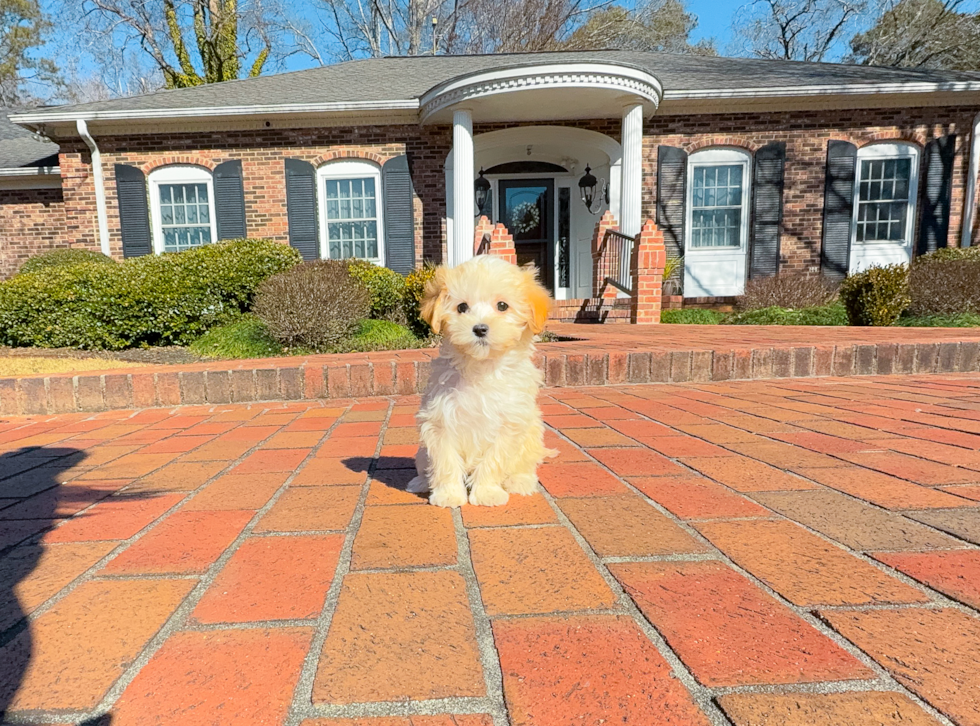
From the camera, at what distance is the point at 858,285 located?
682 centimetres

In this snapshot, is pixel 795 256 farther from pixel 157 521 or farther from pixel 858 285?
pixel 157 521

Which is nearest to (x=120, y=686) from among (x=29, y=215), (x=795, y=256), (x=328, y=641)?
(x=328, y=641)

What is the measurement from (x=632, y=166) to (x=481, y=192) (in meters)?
3.81

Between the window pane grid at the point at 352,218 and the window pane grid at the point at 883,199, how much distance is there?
10343 mm

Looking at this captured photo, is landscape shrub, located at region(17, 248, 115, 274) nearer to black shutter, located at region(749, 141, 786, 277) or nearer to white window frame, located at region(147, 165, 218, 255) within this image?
white window frame, located at region(147, 165, 218, 255)

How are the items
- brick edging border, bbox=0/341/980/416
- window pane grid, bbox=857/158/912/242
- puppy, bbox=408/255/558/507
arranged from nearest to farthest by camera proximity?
puppy, bbox=408/255/558/507 < brick edging border, bbox=0/341/980/416 < window pane grid, bbox=857/158/912/242

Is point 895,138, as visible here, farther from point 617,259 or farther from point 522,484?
point 522,484

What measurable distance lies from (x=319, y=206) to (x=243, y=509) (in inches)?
386

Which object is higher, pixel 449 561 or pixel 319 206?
pixel 319 206

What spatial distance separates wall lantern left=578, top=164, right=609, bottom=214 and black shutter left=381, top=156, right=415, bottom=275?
3.93m

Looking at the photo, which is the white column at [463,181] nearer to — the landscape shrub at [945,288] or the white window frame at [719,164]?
the white window frame at [719,164]

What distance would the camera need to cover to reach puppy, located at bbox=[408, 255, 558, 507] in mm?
1630

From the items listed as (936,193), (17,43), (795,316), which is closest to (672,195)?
(795,316)

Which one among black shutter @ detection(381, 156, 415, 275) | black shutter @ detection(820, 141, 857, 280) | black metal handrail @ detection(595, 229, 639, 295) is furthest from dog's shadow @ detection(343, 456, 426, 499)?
black shutter @ detection(820, 141, 857, 280)
